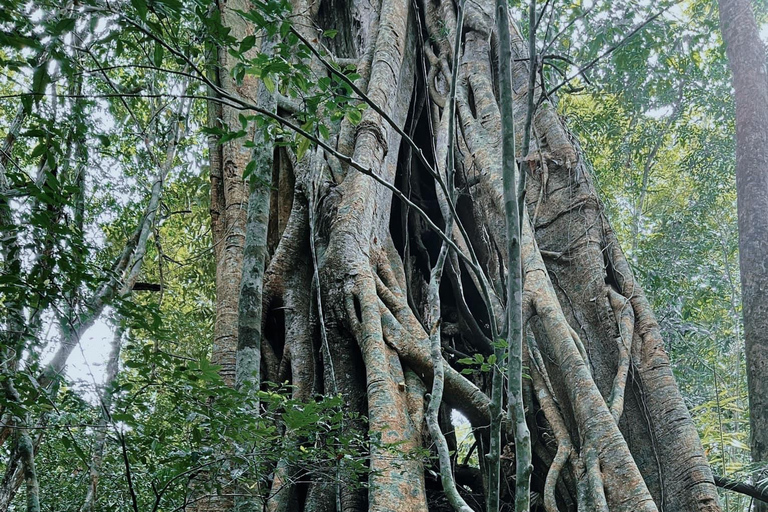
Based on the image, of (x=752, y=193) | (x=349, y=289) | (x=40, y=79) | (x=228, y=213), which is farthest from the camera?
(x=228, y=213)

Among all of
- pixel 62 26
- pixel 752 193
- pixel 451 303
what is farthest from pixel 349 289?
pixel 752 193

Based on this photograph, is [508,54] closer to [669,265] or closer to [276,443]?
[276,443]

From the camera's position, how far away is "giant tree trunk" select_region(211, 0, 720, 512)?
2984mm

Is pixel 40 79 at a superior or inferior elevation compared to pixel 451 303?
inferior

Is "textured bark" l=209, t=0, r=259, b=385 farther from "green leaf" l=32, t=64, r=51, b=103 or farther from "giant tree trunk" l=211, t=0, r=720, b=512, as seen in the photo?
"green leaf" l=32, t=64, r=51, b=103

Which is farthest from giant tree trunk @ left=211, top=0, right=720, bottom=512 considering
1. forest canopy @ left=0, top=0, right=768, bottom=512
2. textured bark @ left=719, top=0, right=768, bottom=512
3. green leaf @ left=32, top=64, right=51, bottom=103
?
green leaf @ left=32, top=64, right=51, bottom=103

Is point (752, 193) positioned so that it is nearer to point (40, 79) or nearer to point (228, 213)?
point (228, 213)

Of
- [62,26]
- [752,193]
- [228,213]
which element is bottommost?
[62,26]

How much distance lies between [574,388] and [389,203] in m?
2.00

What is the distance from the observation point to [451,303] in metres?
4.77

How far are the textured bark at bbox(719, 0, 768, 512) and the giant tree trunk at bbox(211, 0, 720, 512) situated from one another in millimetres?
495

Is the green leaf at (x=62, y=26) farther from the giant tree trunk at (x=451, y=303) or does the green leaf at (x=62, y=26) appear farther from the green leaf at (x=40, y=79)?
the giant tree trunk at (x=451, y=303)

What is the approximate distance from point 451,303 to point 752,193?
2210mm

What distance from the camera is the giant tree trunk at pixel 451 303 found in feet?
9.79
